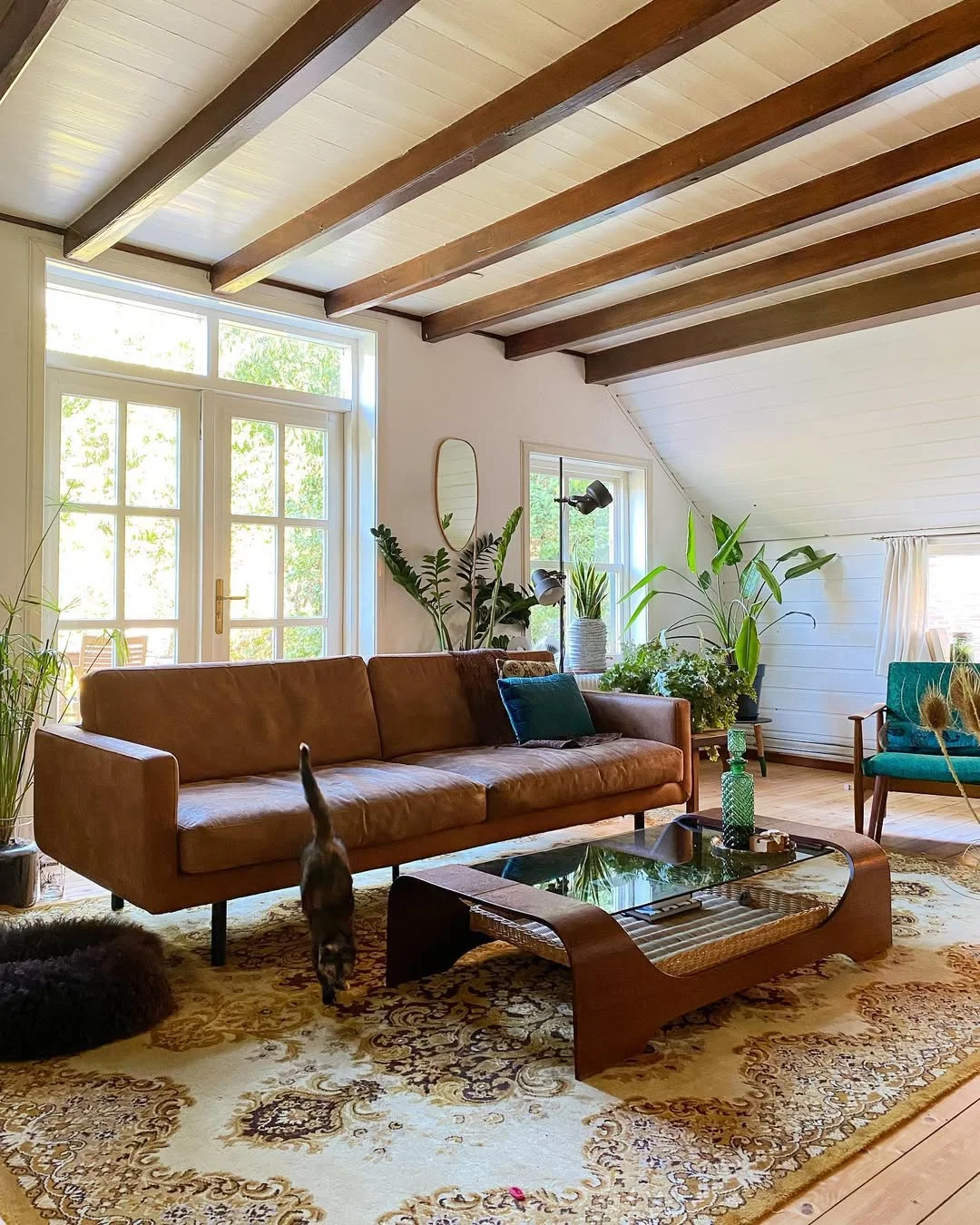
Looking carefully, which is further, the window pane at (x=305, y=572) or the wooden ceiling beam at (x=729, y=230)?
the window pane at (x=305, y=572)

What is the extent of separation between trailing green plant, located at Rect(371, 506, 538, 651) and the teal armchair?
72.0 inches

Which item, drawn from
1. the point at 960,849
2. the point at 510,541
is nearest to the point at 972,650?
the point at 960,849

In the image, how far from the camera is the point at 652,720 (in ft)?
13.4

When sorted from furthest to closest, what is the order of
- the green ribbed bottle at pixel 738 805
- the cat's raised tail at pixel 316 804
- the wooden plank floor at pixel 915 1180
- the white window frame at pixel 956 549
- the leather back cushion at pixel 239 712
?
the white window frame at pixel 956 549
the leather back cushion at pixel 239 712
the green ribbed bottle at pixel 738 805
the cat's raised tail at pixel 316 804
the wooden plank floor at pixel 915 1180

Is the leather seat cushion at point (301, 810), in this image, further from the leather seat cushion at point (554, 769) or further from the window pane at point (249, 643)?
the window pane at point (249, 643)

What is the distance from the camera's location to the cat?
2.30 m

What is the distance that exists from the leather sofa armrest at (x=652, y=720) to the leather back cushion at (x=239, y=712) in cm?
105

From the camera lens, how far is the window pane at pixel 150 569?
4.39m

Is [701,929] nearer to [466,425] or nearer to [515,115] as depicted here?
[515,115]

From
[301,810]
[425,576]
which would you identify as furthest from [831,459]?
[301,810]

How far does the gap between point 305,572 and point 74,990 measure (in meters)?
2.96

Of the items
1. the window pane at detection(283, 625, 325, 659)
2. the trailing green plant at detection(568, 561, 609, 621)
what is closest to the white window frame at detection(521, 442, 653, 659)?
the trailing green plant at detection(568, 561, 609, 621)

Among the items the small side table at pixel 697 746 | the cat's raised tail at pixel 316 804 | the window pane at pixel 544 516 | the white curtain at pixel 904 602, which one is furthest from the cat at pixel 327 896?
the white curtain at pixel 904 602

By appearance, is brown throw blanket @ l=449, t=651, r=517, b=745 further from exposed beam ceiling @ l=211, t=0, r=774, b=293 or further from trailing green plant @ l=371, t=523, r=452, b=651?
exposed beam ceiling @ l=211, t=0, r=774, b=293
